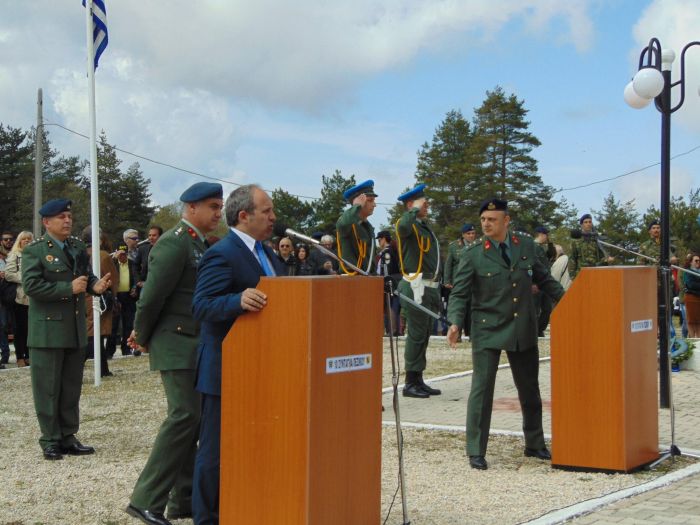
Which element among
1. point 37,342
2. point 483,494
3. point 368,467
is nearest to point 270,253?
point 368,467

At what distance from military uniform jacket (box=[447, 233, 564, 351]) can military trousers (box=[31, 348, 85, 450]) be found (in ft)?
10.9

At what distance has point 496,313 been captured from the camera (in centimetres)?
777

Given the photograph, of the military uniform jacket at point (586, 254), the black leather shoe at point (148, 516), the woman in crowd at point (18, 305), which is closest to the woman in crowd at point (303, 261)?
the military uniform jacket at point (586, 254)

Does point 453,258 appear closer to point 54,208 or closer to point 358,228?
point 358,228

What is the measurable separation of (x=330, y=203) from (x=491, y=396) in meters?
63.1

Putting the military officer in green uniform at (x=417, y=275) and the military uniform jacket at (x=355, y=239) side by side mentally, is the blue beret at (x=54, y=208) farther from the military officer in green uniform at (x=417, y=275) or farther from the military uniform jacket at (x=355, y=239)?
the military officer in green uniform at (x=417, y=275)

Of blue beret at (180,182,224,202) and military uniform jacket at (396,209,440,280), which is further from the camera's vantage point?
→ military uniform jacket at (396,209,440,280)

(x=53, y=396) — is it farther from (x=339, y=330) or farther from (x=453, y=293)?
(x=339, y=330)

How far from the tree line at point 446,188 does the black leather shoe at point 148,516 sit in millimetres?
52439

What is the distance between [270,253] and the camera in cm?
532

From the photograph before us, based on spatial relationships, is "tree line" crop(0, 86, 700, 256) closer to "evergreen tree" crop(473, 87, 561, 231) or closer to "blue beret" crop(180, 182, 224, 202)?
"evergreen tree" crop(473, 87, 561, 231)

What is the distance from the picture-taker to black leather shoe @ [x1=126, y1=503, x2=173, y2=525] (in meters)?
5.67

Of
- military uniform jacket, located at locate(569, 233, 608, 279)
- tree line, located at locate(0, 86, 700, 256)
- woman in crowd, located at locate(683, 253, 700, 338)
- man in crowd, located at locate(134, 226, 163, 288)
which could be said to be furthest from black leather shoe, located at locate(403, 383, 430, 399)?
tree line, located at locate(0, 86, 700, 256)

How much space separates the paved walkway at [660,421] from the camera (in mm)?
5984
